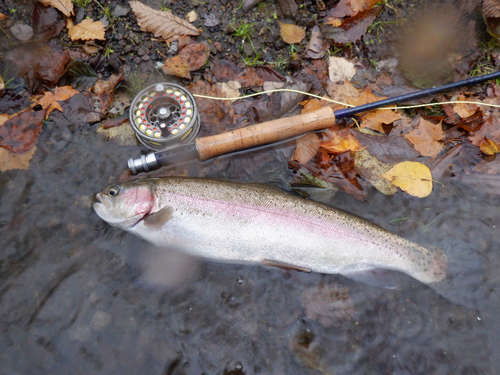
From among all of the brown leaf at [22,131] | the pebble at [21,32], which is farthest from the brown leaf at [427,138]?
the pebble at [21,32]

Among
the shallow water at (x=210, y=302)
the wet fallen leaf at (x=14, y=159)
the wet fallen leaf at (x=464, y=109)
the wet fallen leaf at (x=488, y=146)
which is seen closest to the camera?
the shallow water at (x=210, y=302)

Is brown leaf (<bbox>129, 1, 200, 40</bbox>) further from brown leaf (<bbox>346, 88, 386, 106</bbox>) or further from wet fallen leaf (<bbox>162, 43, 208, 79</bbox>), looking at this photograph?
brown leaf (<bbox>346, 88, 386, 106</bbox>)

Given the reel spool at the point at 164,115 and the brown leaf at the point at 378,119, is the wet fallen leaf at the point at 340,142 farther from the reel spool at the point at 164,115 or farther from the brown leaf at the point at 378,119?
the reel spool at the point at 164,115

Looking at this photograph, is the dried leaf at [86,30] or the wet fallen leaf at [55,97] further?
the dried leaf at [86,30]

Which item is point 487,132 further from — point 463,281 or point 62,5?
point 62,5

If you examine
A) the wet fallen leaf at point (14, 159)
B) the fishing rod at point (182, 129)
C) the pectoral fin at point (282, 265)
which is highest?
the fishing rod at point (182, 129)

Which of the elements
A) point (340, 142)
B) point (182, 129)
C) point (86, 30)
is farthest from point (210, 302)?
point (86, 30)

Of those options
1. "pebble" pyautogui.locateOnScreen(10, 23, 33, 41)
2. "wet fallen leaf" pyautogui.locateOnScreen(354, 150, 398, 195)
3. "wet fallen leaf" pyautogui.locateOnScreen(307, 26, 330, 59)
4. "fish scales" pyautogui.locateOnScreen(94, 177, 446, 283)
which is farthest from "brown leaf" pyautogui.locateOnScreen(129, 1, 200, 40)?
"wet fallen leaf" pyautogui.locateOnScreen(354, 150, 398, 195)
